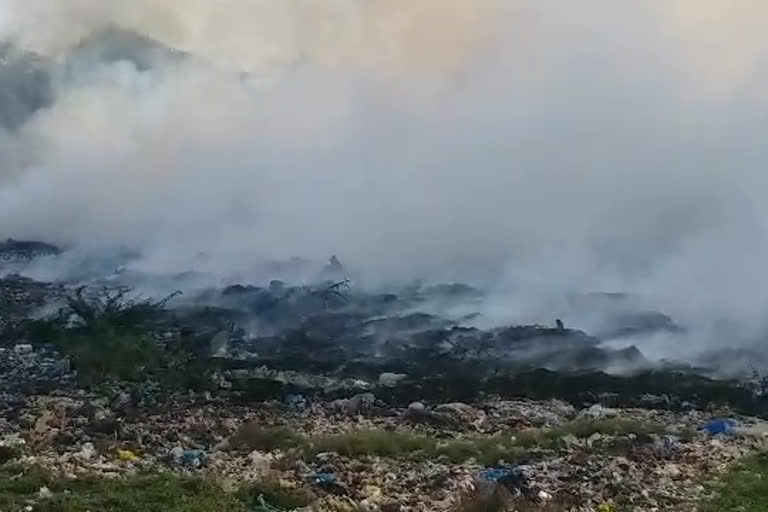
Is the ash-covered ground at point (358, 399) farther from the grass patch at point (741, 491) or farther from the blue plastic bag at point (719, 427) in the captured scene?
the grass patch at point (741, 491)

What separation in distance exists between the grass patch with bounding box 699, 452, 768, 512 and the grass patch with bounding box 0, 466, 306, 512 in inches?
A: 211

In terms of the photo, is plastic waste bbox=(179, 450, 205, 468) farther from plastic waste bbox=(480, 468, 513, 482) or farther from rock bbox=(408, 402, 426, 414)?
rock bbox=(408, 402, 426, 414)

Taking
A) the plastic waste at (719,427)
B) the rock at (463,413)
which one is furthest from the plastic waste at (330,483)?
the plastic waste at (719,427)

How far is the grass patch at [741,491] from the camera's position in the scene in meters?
11.8

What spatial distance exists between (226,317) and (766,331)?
18896 millimetres

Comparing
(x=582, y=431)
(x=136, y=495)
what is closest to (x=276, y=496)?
(x=136, y=495)

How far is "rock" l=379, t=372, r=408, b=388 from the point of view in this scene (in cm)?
2453

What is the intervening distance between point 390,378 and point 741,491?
13607 millimetres

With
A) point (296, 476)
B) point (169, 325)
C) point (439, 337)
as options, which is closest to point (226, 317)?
point (169, 325)

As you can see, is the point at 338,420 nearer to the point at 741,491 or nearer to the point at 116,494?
the point at 116,494

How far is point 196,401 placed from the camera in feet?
70.9

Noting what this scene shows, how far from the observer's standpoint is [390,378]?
25.2 metres

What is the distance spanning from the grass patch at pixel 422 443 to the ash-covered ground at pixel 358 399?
0.05m

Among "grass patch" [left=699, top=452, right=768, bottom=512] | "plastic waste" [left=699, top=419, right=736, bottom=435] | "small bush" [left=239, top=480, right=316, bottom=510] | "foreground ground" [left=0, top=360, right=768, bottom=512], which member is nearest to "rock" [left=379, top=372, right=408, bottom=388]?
"foreground ground" [left=0, top=360, right=768, bottom=512]
